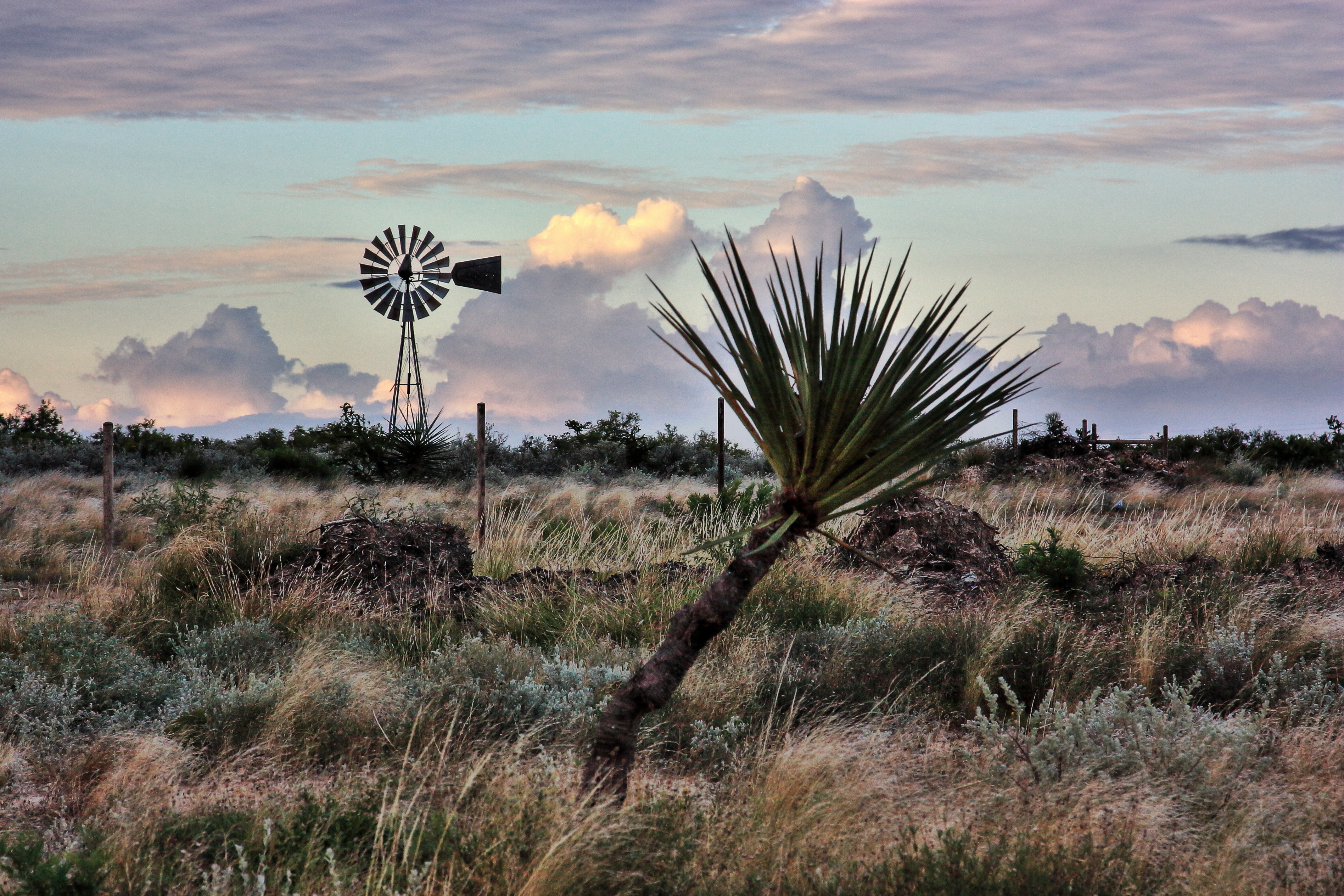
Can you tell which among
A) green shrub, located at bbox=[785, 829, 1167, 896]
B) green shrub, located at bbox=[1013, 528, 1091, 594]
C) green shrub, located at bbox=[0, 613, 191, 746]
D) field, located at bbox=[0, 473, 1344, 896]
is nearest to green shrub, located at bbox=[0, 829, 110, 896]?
field, located at bbox=[0, 473, 1344, 896]

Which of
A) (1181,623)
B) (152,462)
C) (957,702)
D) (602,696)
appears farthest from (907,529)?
(152,462)

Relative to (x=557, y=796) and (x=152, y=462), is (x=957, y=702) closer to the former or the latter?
(x=557, y=796)

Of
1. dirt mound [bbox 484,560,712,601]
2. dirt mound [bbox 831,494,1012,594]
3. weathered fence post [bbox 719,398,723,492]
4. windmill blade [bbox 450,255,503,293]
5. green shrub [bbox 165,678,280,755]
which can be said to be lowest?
green shrub [bbox 165,678,280,755]

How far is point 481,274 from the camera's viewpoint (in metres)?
27.1

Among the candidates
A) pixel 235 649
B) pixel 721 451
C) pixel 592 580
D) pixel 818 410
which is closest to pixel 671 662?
pixel 818 410

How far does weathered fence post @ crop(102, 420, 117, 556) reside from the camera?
1113 centimetres

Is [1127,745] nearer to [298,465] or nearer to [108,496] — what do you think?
[108,496]

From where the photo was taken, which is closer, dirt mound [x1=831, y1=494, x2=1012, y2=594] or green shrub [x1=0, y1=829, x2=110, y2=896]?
green shrub [x1=0, y1=829, x2=110, y2=896]

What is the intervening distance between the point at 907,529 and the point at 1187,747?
16.4ft

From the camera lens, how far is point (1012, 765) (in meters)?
4.48

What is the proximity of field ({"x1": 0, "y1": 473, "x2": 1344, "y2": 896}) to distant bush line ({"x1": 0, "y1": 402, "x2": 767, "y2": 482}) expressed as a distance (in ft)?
34.9

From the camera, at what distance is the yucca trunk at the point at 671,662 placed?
339 cm

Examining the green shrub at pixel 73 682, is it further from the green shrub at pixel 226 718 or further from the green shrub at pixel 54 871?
the green shrub at pixel 54 871

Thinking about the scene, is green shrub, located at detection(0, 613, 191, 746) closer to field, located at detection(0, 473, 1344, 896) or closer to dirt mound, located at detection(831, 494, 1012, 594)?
field, located at detection(0, 473, 1344, 896)
